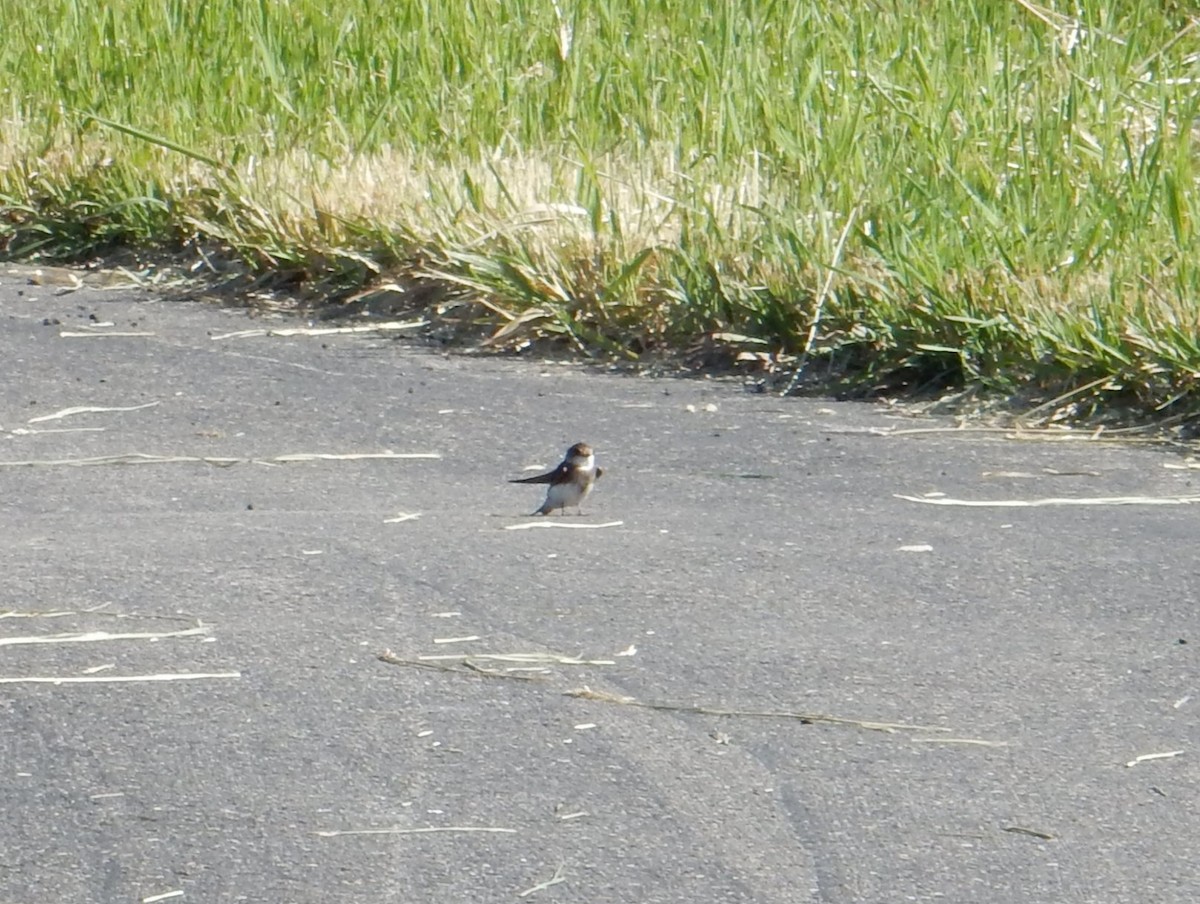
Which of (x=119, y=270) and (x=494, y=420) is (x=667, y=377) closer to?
(x=494, y=420)

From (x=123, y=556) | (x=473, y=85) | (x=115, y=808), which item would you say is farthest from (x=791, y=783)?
(x=473, y=85)

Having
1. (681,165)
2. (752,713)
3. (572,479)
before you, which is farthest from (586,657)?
(681,165)

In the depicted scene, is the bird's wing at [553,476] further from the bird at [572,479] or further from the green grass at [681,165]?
the green grass at [681,165]

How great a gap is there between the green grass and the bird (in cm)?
163

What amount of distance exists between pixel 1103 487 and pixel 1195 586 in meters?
0.83

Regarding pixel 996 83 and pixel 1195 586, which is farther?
pixel 996 83

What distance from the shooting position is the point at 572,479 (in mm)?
4824

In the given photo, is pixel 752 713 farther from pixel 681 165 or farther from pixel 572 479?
pixel 681 165

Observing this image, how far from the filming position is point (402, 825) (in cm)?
314

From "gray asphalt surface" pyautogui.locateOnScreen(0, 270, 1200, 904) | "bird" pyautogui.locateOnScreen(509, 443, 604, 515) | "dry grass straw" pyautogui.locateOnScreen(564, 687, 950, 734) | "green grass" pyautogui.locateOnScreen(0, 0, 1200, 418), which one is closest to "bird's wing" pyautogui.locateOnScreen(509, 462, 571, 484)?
"bird" pyautogui.locateOnScreen(509, 443, 604, 515)

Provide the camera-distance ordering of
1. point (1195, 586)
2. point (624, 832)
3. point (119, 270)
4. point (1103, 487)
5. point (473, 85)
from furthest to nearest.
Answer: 1. point (473, 85)
2. point (119, 270)
3. point (1103, 487)
4. point (1195, 586)
5. point (624, 832)

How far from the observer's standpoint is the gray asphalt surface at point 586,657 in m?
3.06

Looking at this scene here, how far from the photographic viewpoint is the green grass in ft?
20.5

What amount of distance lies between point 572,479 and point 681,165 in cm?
309
